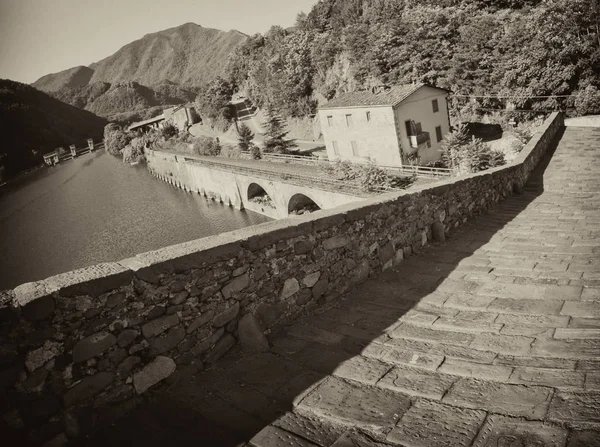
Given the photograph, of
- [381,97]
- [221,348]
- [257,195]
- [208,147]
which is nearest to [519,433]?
[221,348]

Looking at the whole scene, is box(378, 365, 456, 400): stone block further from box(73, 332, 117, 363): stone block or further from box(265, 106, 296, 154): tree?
box(265, 106, 296, 154): tree

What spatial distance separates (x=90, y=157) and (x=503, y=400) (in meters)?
104

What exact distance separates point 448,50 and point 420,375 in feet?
117

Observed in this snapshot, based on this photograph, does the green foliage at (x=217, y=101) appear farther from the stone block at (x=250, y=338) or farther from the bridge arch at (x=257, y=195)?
the stone block at (x=250, y=338)

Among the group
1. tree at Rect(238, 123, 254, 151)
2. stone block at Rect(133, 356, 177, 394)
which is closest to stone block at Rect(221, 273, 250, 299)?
stone block at Rect(133, 356, 177, 394)

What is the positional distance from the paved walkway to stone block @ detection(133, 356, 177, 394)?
13 cm

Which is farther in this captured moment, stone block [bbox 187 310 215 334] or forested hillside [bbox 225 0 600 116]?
forested hillside [bbox 225 0 600 116]

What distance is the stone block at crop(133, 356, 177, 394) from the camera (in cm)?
270

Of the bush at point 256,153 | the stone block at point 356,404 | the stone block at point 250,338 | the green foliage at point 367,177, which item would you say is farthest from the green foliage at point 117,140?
the stone block at point 356,404

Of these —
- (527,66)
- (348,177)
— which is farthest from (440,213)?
(527,66)

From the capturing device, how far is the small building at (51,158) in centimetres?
7617

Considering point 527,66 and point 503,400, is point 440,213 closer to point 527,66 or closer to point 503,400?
point 503,400

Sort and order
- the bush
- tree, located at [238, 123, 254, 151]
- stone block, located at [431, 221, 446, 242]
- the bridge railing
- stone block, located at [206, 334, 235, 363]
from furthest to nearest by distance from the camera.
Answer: tree, located at [238, 123, 254, 151], the bush, the bridge railing, stone block, located at [431, 221, 446, 242], stone block, located at [206, 334, 235, 363]

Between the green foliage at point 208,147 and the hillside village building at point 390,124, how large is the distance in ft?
70.9
